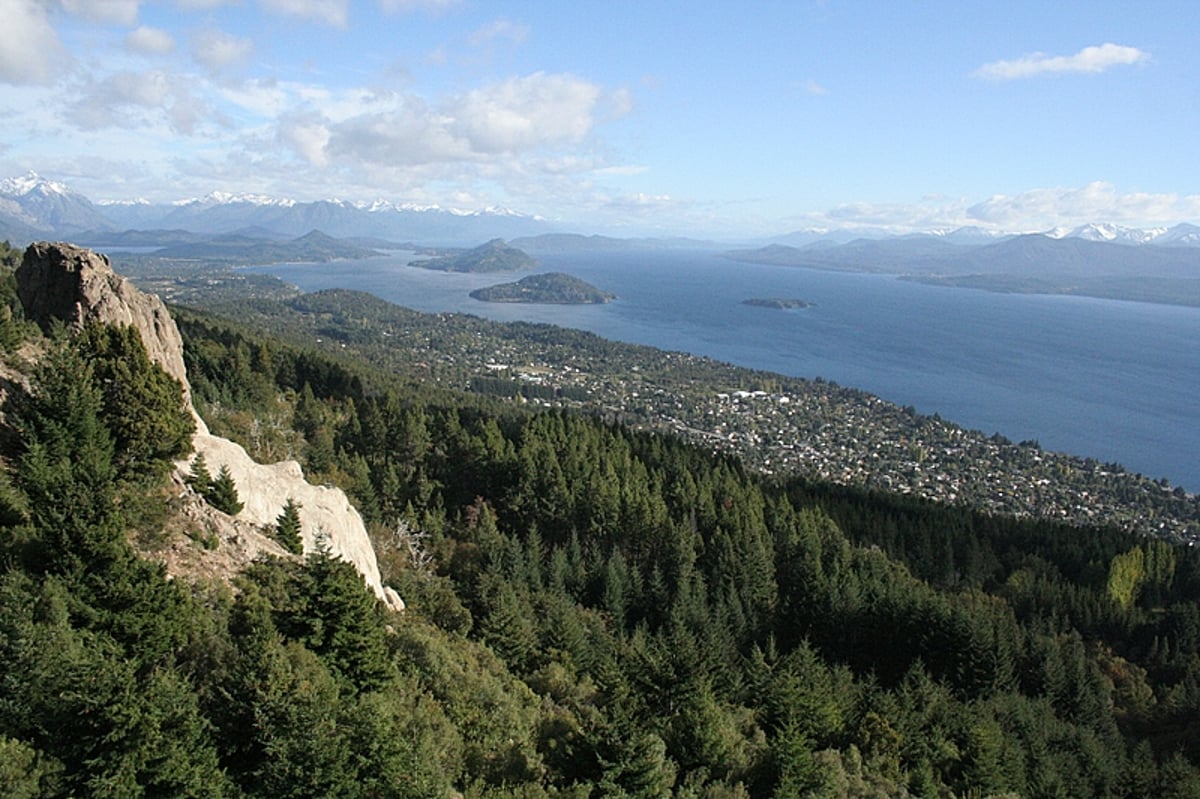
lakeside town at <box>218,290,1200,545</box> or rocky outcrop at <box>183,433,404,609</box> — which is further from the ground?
rocky outcrop at <box>183,433,404,609</box>

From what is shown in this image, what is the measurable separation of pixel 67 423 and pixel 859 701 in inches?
1078

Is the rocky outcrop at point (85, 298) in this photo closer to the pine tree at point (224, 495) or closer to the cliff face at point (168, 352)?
the cliff face at point (168, 352)

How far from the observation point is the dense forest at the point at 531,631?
11508 mm

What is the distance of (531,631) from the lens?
26906 millimetres

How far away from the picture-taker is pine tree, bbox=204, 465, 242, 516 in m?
19.5

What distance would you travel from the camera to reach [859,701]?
27391mm

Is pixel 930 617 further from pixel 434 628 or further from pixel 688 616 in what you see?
pixel 434 628

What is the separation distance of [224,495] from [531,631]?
40.3 feet

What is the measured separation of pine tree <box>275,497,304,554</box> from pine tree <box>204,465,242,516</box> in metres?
1.30

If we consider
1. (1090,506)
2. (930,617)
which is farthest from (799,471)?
(930,617)

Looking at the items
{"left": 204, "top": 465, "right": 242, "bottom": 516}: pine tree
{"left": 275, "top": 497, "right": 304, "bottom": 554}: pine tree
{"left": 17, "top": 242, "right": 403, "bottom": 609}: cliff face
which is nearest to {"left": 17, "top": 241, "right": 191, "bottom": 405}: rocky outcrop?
{"left": 17, "top": 242, "right": 403, "bottom": 609}: cliff face

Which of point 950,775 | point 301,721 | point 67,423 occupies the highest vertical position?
point 67,423

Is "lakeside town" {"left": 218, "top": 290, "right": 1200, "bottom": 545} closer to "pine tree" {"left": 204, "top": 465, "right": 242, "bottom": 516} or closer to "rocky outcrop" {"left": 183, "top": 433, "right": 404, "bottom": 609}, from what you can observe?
"rocky outcrop" {"left": 183, "top": 433, "right": 404, "bottom": 609}

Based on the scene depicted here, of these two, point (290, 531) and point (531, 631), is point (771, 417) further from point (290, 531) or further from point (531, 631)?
point (290, 531)
